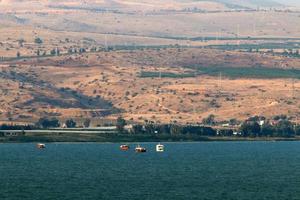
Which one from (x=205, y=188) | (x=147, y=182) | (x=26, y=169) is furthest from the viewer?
(x=26, y=169)

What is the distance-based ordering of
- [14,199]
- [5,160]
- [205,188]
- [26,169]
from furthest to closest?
[5,160] → [26,169] → [205,188] → [14,199]

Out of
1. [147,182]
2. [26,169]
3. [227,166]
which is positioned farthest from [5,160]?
[147,182]

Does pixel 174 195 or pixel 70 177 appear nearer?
pixel 174 195

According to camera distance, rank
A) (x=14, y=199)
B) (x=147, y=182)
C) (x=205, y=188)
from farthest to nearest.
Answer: (x=147, y=182)
(x=205, y=188)
(x=14, y=199)

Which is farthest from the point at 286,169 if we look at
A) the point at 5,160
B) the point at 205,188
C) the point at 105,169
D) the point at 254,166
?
the point at 5,160

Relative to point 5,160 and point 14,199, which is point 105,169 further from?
point 14,199

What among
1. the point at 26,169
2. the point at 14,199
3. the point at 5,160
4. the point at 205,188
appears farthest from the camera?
the point at 5,160

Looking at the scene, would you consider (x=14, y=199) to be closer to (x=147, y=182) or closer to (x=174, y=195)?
(x=174, y=195)
